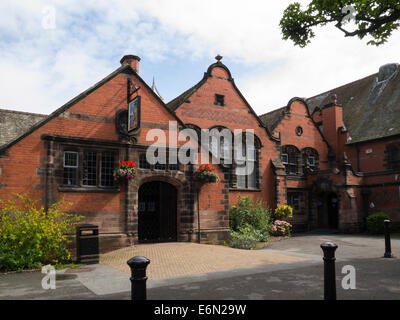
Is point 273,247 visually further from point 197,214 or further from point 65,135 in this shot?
point 65,135

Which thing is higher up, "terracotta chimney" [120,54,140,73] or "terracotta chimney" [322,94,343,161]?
"terracotta chimney" [120,54,140,73]

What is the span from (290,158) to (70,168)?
16702 mm

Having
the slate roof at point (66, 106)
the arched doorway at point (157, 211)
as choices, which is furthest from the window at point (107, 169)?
the slate roof at point (66, 106)

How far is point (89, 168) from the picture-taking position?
44.3ft

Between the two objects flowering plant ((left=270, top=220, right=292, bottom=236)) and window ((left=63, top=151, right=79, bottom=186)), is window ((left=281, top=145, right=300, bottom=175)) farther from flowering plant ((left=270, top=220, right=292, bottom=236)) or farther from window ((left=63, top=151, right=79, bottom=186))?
window ((left=63, top=151, right=79, bottom=186))

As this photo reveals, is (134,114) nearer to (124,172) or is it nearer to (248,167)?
(124,172)

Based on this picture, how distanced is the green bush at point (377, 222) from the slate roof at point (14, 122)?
69.7 feet

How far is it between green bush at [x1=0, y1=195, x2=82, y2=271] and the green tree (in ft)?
32.4

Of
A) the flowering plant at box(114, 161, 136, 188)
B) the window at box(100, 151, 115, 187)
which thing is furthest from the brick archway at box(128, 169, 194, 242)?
the window at box(100, 151, 115, 187)

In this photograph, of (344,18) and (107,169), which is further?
(107,169)

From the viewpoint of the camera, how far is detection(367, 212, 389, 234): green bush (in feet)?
66.4

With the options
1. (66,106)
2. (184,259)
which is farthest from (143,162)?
(184,259)

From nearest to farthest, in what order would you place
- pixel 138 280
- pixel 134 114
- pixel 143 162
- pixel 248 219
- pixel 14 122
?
pixel 138 280 → pixel 134 114 → pixel 143 162 → pixel 248 219 → pixel 14 122
